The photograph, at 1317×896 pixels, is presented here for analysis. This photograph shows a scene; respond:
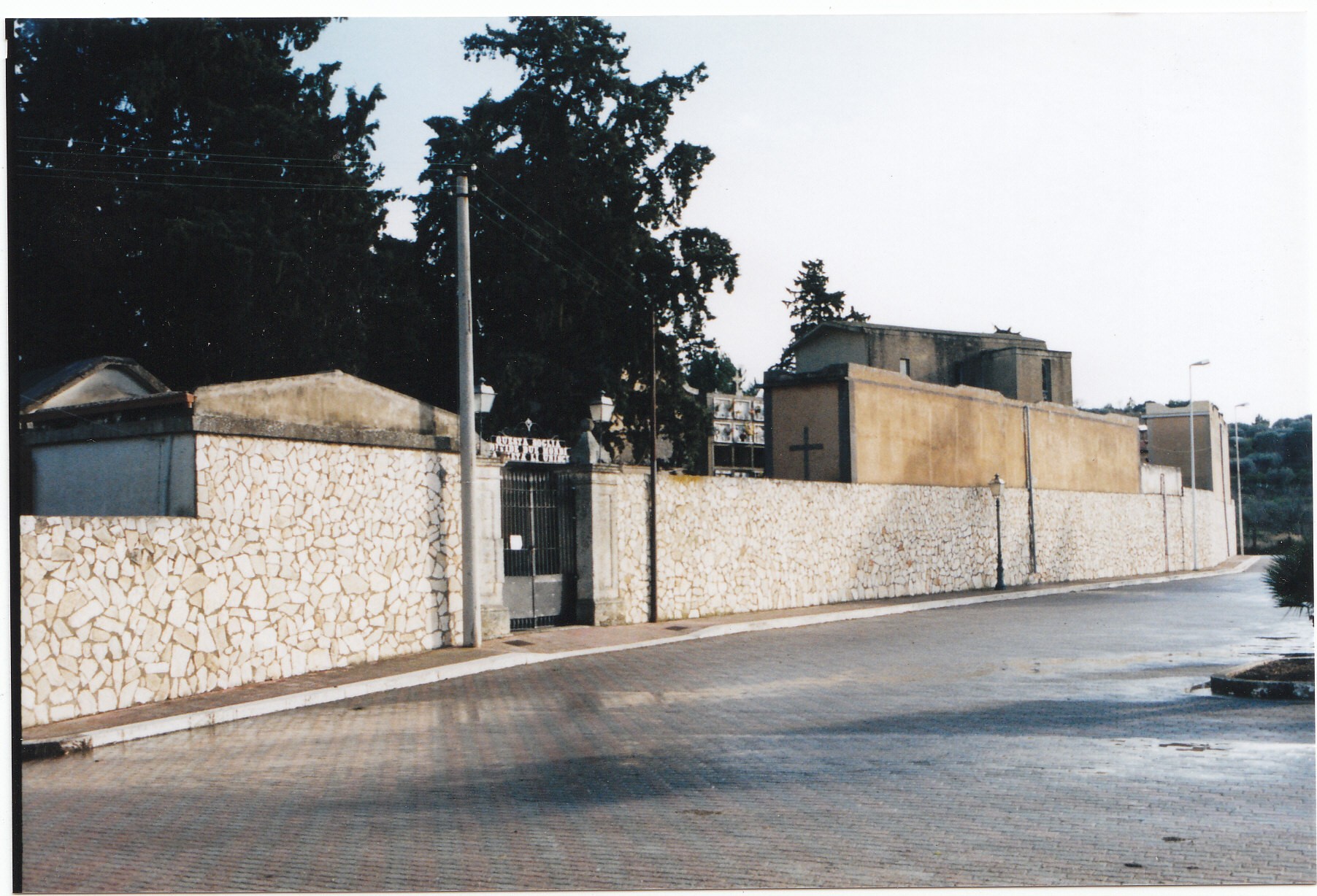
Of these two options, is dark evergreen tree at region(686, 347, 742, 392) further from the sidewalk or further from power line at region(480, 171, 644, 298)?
the sidewalk

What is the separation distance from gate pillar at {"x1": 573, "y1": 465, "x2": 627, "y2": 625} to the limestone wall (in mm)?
3899

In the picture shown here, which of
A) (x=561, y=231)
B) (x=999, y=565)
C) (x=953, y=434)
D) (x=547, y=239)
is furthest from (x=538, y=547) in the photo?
(x=953, y=434)

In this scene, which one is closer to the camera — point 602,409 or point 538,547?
point 538,547

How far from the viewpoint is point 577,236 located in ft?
114

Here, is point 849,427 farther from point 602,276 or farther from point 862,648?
point 862,648

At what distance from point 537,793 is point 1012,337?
172 feet

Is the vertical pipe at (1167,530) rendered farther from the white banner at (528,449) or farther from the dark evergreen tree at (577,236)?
the white banner at (528,449)

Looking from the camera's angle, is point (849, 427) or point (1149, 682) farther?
point (849, 427)

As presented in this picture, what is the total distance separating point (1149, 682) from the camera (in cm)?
1243

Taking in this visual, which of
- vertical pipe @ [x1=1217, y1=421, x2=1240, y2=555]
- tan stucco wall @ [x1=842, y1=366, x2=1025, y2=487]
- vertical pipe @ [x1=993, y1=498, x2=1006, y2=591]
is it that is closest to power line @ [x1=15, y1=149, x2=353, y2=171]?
tan stucco wall @ [x1=842, y1=366, x2=1025, y2=487]

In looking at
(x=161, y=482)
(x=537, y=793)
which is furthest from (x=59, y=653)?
(x=537, y=793)

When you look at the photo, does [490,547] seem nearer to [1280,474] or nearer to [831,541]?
[1280,474]

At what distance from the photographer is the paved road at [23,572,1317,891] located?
5.59 meters

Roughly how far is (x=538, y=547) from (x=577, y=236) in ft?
55.1
